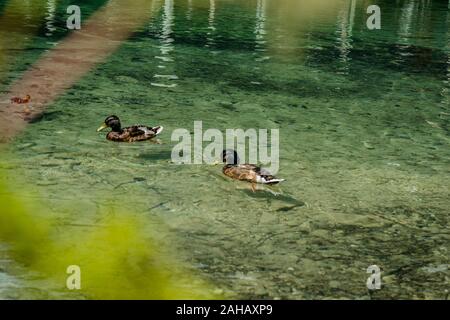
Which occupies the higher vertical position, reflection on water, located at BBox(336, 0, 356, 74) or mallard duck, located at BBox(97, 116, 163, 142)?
reflection on water, located at BBox(336, 0, 356, 74)

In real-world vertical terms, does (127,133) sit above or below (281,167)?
above

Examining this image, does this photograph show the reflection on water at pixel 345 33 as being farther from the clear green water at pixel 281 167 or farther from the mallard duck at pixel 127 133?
the mallard duck at pixel 127 133

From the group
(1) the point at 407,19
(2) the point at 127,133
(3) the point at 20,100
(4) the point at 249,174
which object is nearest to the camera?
(4) the point at 249,174

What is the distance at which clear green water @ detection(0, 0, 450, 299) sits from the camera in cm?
393

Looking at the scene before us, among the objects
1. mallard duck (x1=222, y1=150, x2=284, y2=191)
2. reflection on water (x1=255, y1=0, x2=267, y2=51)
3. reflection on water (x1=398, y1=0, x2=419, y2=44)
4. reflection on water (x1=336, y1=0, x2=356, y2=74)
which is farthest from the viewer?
reflection on water (x1=398, y1=0, x2=419, y2=44)

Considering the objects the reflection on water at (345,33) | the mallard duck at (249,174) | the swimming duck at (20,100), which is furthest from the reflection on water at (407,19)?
the mallard duck at (249,174)

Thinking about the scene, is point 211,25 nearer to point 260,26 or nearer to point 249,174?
point 260,26

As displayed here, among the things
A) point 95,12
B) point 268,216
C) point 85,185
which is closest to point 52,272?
point 85,185

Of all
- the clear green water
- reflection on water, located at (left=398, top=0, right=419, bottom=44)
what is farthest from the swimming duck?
reflection on water, located at (left=398, top=0, right=419, bottom=44)

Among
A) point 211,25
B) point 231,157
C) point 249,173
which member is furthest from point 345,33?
point 249,173

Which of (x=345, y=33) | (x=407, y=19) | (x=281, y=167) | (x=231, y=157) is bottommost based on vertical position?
(x=281, y=167)

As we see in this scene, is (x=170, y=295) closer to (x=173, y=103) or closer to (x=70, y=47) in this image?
(x=173, y=103)

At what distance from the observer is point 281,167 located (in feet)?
19.2

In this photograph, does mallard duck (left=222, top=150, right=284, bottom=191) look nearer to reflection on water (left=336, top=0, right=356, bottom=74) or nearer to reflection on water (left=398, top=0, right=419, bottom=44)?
reflection on water (left=336, top=0, right=356, bottom=74)
